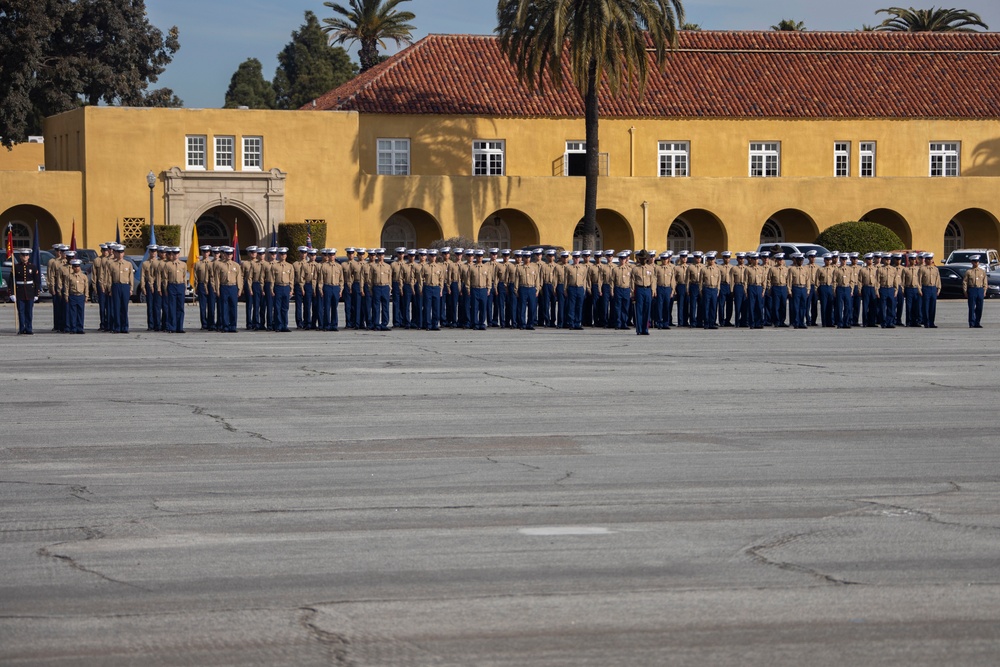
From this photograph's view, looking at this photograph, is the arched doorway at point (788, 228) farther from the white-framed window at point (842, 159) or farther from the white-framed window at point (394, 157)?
the white-framed window at point (394, 157)

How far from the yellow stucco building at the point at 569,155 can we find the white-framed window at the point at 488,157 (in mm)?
74

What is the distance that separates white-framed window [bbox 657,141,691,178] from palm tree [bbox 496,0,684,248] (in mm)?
7132

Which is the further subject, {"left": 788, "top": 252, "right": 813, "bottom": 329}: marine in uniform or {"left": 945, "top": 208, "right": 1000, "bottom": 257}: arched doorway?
{"left": 945, "top": 208, "right": 1000, "bottom": 257}: arched doorway

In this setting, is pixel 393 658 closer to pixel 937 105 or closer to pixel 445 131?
pixel 445 131

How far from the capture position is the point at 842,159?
53906mm

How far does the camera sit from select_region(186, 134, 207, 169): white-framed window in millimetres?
46781

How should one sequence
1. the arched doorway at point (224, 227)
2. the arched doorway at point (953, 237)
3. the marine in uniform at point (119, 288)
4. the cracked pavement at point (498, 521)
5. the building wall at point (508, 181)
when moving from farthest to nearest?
the arched doorway at point (953, 237)
the arched doorway at point (224, 227)
the building wall at point (508, 181)
the marine in uniform at point (119, 288)
the cracked pavement at point (498, 521)

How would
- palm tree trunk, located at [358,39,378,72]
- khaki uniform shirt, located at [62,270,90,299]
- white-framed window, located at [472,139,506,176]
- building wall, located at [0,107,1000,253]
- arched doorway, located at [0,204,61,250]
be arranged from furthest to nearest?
palm tree trunk, located at [358,39,378,72]
white-framed window, located at [472,139,506,176]
arched doorway, located at [0,204,61,250]
building wall, located at [0,107,1000,253]
khaki uniform shirt, located at [62,270,90,299]

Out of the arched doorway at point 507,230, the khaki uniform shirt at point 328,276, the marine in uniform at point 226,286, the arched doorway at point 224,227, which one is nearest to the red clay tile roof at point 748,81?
the arched doorway at point 507,230

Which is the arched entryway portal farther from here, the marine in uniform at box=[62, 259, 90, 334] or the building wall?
the marine in uniform at box=[62, 259, 90, 334]

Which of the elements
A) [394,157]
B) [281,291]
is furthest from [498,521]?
[394,157]

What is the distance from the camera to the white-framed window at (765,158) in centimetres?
5331

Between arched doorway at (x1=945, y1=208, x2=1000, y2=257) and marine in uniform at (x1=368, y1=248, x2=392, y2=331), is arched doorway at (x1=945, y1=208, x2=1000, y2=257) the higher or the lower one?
the higher one

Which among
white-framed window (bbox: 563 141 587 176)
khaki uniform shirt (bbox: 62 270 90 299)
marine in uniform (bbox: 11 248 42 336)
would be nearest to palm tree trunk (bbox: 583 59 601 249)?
white-framed window (bbox: 563 141 587 176)
